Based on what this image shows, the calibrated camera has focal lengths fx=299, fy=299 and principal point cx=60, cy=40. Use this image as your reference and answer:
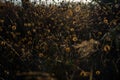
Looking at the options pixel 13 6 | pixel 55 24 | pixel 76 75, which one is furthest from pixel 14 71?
pixel 13 6

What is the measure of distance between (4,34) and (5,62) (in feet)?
2.21

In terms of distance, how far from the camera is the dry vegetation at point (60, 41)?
2.90m

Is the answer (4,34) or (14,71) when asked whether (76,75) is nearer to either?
(14,71)

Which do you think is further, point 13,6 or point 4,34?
point 13,6

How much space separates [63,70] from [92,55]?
51 centimetres

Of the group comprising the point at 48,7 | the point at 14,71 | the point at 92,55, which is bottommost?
the point at 14,71

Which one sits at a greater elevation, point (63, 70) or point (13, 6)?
point (13, 6)

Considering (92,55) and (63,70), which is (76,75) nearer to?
(63,70)

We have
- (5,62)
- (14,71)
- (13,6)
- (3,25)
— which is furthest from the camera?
(13,6)

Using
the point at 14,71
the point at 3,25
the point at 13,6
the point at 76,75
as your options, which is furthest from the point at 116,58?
the point at 13,6

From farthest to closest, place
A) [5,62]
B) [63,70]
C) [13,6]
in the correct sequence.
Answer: [13,6], [5,62], [63,70]

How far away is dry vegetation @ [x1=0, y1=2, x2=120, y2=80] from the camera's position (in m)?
2.90

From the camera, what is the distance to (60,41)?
3.69 meters

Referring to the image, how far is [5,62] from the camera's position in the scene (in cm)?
348
